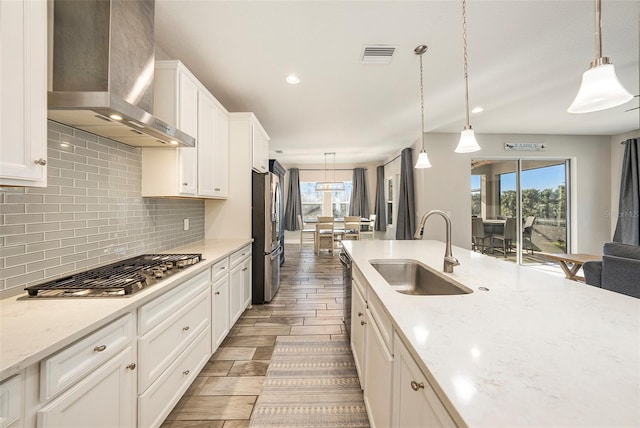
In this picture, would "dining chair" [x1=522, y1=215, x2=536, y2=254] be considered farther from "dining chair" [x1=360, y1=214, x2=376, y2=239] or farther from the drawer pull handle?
the drawer pull handle

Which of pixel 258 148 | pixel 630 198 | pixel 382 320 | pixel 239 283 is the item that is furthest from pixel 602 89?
pixel 630 198

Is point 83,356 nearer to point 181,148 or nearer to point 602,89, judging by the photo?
point 181,148

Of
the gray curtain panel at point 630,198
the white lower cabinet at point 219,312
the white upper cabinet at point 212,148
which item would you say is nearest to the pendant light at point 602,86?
the white lower cabinet at point 219,312

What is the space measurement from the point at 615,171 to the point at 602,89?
18.8ft

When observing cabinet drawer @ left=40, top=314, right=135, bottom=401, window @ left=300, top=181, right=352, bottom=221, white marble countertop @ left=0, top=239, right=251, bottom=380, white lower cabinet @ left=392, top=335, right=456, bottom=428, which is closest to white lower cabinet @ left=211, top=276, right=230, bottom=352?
white marble countertop @ left=0, top=239, right=251, bottom=380

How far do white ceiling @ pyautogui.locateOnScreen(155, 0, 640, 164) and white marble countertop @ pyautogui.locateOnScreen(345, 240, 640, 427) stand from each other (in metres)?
1.90

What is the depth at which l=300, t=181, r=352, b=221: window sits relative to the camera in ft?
26.8

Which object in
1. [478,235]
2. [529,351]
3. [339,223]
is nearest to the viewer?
[529,351]

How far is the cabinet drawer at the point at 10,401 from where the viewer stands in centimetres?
69

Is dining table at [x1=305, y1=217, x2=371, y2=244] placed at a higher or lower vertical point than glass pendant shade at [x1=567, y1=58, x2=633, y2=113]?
lower

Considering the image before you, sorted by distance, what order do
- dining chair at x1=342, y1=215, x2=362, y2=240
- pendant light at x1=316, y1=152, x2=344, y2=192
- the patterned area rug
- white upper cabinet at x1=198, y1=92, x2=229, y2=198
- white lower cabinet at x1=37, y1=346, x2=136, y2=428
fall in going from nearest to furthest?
white lower cabinet at x1=37, y1=346, x2=136, y2=428 → the patterned area rug → white upper cabinet at x1=198, y1=92, x2=229, y2=198 → dining chair at x1=342, y1=215, x2=362, y2=240 → pendant light at x1=316, y1=152, x2=344, y2=192

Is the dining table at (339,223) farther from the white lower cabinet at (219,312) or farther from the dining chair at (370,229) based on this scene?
the white lower cabinet at (219,312)

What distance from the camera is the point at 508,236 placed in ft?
16.2

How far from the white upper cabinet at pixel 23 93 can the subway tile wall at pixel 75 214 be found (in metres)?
0.35
